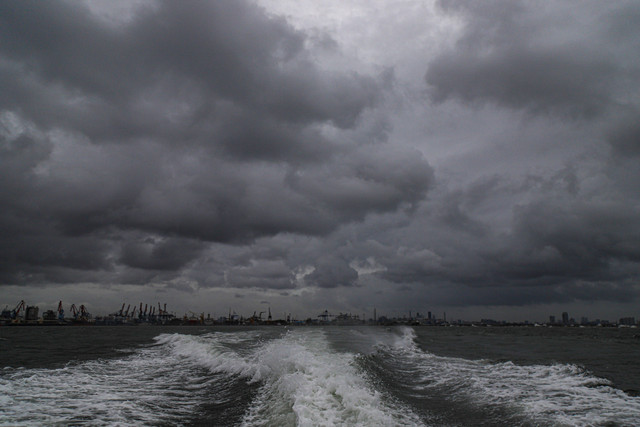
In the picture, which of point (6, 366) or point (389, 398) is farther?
point (6, 366)

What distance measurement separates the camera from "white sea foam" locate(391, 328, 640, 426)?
11.1m

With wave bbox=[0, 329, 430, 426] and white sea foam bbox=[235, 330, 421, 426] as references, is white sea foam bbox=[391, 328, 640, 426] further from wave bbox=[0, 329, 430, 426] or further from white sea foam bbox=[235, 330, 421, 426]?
white sea foam bbox=[235, 330, 421, 426]

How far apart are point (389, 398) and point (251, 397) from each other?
468cm

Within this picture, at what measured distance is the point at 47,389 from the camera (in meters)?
14.5

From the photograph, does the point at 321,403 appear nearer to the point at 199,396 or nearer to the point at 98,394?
the point at 199,396

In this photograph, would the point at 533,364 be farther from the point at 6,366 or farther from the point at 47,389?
the point at 6,366

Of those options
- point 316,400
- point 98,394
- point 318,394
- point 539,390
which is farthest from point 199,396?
point 539,390

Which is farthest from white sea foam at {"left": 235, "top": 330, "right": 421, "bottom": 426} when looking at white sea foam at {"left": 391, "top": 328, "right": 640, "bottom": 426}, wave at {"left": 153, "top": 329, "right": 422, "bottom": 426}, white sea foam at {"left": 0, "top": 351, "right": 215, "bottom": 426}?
white sea foam at {"left": 391, "top": 328, "right": 640, "bottom": 426}

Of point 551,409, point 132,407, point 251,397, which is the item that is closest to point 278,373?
point 251,397

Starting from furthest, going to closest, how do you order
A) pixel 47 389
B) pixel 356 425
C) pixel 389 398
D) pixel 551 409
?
pixel 47 389, pixel 389 398, pixel 551 409, pixel 356 425

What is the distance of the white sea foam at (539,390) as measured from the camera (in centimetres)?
1110

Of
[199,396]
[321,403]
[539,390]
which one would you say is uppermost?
[321,403]

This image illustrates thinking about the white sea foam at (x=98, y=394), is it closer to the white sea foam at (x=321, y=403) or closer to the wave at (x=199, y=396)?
the wave at (x=199, y=396)

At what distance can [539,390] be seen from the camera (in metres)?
14.5
